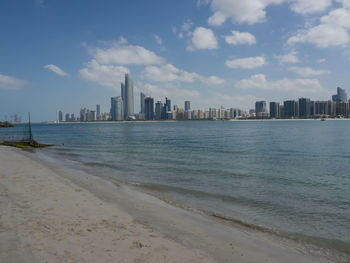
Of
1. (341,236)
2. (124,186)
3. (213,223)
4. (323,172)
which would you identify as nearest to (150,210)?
(213,223)

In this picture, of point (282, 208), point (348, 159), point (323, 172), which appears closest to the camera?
point (282, 208)

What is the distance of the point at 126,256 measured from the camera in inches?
260

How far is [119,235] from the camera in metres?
8.05

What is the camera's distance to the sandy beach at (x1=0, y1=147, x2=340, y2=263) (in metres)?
6.73

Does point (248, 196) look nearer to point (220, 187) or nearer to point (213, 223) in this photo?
point (220, 187)

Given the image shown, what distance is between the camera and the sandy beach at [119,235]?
6727 millimetres

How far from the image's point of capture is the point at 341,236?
9.34 meters

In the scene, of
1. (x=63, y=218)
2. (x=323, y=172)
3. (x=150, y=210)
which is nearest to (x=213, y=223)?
(x=150, y=210)

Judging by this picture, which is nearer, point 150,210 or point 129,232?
point 129,232

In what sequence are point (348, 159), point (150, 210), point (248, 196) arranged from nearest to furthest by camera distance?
point (150, 210), point (248, 196), point (348, 159)

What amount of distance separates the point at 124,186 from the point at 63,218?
766 cm

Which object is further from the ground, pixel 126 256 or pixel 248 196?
pixel 126 256

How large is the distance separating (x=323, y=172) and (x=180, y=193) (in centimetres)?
1354

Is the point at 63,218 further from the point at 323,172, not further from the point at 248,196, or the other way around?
the point at 323,172
